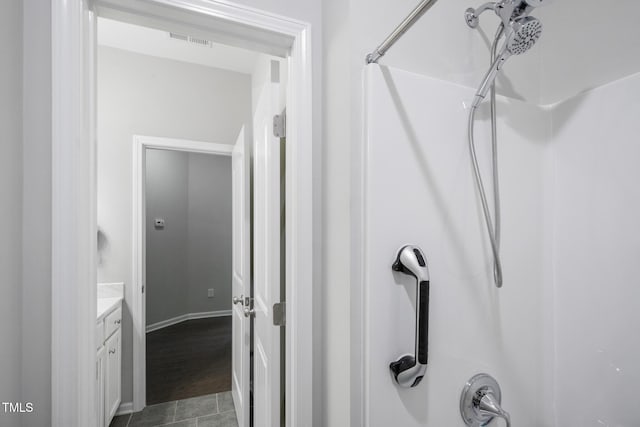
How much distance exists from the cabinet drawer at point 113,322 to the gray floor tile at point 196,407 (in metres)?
0.78

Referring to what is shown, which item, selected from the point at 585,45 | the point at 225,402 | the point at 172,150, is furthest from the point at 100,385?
the point at 585,45

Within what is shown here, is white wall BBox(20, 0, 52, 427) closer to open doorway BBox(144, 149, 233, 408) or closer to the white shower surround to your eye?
the white shower surround

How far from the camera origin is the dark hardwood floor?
2367mm

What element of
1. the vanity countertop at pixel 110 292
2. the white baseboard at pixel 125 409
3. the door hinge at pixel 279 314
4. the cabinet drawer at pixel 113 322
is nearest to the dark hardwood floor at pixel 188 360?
the white baseboard at pixel 125 409

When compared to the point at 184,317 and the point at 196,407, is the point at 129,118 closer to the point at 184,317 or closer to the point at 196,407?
the point at 196,407

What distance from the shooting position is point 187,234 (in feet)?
14.0

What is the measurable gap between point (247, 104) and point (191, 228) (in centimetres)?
243

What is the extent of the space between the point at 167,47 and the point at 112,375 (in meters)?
2.46

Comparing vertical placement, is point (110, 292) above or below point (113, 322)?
above

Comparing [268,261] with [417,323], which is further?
[268,261]

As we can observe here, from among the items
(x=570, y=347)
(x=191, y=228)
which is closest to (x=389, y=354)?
(x=570, y=347)

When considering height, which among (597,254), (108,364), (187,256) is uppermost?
(597,254)

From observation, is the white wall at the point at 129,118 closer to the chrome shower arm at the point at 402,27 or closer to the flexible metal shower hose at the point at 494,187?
the chrome shower arm at the point at 402,27

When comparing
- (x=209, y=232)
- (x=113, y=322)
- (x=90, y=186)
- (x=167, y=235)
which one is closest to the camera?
(x=90, y=186)
